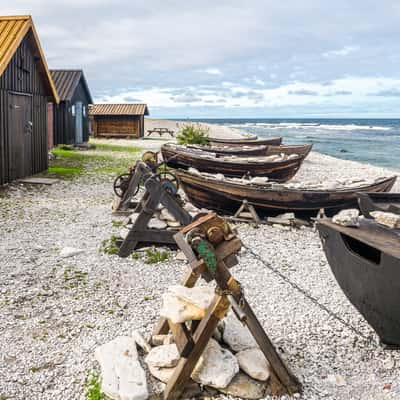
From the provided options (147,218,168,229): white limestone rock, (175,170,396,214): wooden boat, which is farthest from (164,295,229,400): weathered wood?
(175,170,396,214): wooden boat

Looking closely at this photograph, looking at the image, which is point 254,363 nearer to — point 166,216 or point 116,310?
point 116,310

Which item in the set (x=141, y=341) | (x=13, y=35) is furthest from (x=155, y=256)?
(x=13, y=35)

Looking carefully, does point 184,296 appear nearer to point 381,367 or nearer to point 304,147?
point 381,367

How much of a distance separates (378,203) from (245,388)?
4.45m

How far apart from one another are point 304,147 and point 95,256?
51.3 feet

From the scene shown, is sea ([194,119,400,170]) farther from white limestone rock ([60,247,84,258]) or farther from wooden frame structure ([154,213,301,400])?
wooden frame structure ([154,213,301,400])

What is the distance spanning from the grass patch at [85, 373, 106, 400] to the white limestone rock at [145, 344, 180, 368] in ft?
1.55

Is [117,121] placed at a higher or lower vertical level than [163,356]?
higher

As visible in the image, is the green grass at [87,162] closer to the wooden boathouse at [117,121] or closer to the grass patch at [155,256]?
the grass patch at [155,256]

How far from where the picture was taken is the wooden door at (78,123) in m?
28.4

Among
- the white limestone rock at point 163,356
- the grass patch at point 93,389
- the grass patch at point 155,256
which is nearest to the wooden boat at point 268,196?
the grass patch at point 155,256

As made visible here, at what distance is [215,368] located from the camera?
387 centimetres

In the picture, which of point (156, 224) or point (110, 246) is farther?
point (156, 224)

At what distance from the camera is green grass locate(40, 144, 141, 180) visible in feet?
54.7
